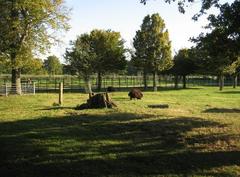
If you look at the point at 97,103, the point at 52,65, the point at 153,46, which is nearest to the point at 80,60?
the point at 153,46

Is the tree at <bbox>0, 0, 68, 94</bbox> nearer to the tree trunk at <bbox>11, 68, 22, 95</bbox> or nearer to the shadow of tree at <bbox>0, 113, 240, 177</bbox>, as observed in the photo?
the tree trunk at <bbox>11, 68, 22, 95</bbox>

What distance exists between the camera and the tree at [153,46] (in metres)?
66.2

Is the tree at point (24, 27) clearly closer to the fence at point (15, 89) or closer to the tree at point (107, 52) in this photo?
the fence at point (15, 89)

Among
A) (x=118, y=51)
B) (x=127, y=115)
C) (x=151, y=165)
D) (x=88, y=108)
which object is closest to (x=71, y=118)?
(x=127, y=115)

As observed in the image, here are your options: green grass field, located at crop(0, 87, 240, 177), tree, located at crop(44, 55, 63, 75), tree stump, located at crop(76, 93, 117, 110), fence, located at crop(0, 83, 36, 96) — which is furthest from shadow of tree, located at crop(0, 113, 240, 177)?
tree, located at crop(44, 55, 63, 75)

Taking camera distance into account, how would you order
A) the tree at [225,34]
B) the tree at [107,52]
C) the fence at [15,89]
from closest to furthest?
the tree at [225,34]
the fence at [15,89]
the tree at [107,52]

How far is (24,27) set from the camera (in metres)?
43.2

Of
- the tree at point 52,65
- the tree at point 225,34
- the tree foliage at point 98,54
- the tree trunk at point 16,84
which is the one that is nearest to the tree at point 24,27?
the tree trunk at point 16,84

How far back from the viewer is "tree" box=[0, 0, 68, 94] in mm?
42031

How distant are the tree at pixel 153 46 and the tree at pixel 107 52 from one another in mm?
2205

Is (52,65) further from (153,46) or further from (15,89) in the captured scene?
(15,89)

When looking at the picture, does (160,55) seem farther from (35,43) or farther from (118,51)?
(35,43)

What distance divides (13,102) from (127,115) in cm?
1322

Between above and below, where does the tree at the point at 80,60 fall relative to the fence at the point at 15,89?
above
